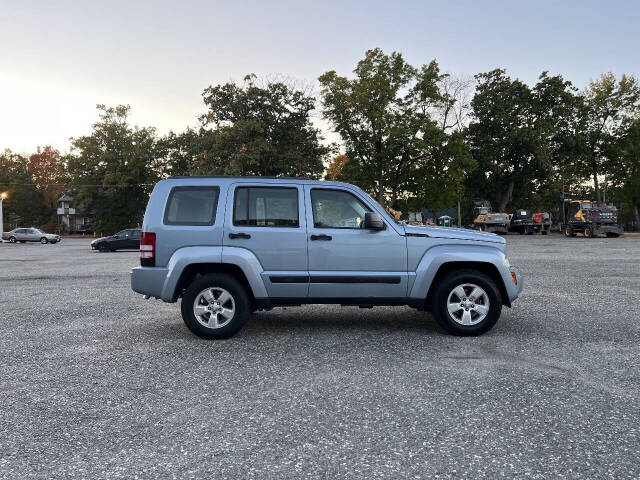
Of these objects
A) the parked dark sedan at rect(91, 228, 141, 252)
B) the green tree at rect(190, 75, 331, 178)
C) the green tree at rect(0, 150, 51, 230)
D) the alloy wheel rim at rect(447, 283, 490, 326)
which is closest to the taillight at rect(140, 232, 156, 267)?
the alloy wheel rim at rect(447, 283, 490, 326)

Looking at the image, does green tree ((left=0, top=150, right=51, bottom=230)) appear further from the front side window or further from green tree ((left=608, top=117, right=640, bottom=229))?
the front side window

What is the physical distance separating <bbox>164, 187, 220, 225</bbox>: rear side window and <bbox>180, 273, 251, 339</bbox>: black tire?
74 centimetres

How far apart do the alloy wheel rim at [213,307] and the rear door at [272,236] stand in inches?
20.1

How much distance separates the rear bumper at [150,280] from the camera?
19.9 feet

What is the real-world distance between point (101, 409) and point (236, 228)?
281 centimetres

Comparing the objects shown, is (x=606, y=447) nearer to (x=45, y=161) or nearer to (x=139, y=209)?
(x=139, y=209)

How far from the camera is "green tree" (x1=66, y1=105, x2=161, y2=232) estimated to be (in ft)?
220

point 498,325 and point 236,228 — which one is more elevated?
point 236,228

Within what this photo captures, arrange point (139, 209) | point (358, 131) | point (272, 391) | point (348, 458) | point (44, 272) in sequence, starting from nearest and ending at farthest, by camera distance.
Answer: point (348, 458)
point (272, 391)
point (44, 272)
point (358, 131)
point (139, 209)

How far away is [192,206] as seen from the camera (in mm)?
6246

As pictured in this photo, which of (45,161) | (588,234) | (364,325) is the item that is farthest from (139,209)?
(364,325)

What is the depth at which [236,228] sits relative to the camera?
6180 millimetres

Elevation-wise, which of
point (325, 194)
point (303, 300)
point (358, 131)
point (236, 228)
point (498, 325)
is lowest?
point (498, 325)

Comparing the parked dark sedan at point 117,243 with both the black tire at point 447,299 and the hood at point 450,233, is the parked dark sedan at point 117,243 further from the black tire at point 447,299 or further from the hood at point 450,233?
the black tire at point 447,299
